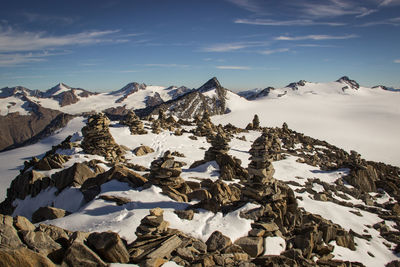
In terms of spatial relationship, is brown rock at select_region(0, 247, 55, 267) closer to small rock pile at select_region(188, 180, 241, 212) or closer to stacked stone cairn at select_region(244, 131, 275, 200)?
small rock pile at select_region(188, 180, 241, 212)

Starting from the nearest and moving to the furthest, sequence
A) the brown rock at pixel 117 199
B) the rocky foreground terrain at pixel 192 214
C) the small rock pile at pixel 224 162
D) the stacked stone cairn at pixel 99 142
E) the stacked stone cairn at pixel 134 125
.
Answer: the rocky foreground terrain at pixel 192 214
the brown rock at pixel 117 199
the small rock pile at pixel 224 162
the stacked stone cairn at pixel 99 142
the stacked stone cairn at pixel 134 125

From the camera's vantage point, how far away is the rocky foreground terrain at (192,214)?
822 cm

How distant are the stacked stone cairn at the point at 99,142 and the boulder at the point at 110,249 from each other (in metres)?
18.6

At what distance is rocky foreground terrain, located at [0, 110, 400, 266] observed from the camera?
822 cm

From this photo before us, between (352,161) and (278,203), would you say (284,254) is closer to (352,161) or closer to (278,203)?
(278,203)

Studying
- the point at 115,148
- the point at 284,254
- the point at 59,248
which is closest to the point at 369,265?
the point at 284,254

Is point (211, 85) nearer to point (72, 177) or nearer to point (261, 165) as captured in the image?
point (261, 165)

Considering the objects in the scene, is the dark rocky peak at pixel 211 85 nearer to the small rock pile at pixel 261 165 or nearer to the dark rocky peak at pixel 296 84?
the dark rocky peak at pixel 296 84

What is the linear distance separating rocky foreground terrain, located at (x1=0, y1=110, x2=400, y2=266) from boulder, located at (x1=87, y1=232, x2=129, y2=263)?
33 millimetres

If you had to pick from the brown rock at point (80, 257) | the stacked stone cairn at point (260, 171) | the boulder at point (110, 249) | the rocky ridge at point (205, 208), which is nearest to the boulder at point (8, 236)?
the rocky ridge at point (205, 208)

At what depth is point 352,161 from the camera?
31.4 metres

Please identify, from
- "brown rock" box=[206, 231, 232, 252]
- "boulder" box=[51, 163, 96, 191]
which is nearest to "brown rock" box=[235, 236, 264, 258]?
"brown rock" box=[206, 231, 232, 252]

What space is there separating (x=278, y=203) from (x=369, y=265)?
5.78 metres

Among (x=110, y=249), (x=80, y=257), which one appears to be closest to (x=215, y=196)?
(x=110, y=249)
